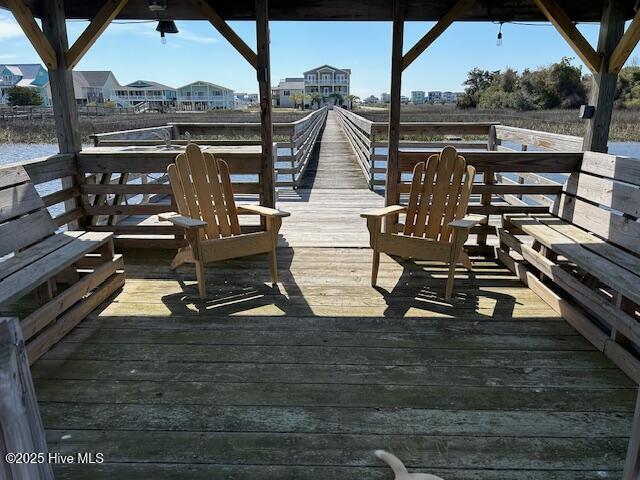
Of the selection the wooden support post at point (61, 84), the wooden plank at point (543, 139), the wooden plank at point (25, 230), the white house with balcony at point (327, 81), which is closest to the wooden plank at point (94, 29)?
the wooden support post at point (61, 84)

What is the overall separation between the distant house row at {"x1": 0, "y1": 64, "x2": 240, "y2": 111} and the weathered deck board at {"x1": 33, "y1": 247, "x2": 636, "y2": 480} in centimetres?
5125

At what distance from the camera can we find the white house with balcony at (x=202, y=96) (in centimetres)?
6838

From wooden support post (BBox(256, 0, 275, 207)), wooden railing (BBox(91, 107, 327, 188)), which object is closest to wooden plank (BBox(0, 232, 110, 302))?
wooden support post (BBox(256, 0, 275, 207))

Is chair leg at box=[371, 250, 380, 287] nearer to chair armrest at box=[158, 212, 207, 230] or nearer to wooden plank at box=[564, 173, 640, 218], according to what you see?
chair armrest at box=[158, 212, 207, 230]

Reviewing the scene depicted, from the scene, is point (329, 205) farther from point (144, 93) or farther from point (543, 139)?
point (144, 93)

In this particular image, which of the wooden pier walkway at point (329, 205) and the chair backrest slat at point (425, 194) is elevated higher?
the chair backrest slat at point (425, 194)

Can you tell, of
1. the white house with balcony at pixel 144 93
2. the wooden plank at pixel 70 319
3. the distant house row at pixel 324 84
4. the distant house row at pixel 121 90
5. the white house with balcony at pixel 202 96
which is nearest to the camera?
the wooden plank at pixel 70 319

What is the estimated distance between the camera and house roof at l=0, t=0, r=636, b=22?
3.66m

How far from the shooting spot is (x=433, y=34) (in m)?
3.55

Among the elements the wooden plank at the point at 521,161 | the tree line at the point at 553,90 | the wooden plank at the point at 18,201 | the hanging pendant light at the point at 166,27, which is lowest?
the wooden plank at the point at 18,201

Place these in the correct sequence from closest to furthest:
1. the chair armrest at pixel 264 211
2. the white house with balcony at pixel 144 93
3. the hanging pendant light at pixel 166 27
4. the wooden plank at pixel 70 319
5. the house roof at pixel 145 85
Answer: the wooden plank at pixel 70 319, the chair armrest at pixel 264 211, the hanging pendant light at pixel 166 27, the white house with balcony at pixel 144 93, the house roof at pixel 145 85

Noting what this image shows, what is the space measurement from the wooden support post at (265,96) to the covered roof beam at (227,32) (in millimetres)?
76

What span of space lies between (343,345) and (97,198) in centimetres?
333

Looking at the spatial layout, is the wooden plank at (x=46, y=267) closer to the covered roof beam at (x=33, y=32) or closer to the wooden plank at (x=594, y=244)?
the covered roof beam at (x=33, y=32)
